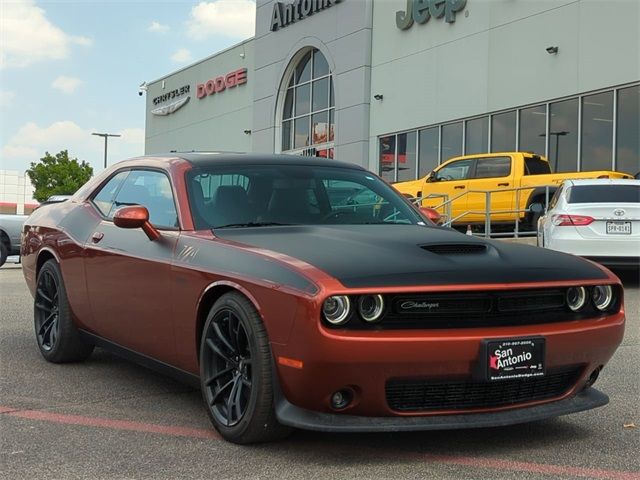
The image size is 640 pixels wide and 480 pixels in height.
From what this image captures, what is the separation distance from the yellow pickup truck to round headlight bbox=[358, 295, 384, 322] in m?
12.7

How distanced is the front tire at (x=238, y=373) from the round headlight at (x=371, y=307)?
45 cm

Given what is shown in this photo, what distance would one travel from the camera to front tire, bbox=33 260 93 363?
5.53 metres

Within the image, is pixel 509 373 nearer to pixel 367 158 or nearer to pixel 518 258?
pixel 518 258

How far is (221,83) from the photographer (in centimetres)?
3712

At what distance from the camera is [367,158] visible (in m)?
26.8

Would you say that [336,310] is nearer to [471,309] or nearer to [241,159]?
[471,309]

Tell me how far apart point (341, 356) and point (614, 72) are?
54.5ft

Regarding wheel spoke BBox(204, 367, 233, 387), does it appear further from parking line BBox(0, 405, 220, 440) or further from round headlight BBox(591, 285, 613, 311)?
round headlight BBox(591, 285, 613, 311)

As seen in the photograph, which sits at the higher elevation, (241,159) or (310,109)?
(310,109)

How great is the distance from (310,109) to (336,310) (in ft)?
90.0

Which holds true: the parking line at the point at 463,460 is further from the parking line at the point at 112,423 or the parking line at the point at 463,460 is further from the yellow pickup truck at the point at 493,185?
the yellow pickup truck at the point at 493,185

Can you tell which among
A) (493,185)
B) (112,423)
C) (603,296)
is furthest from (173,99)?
(603,296)

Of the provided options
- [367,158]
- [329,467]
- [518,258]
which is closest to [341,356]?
[329,467]

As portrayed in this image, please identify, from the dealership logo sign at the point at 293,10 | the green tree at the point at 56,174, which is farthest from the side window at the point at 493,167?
the green tree at the point at 56,174
